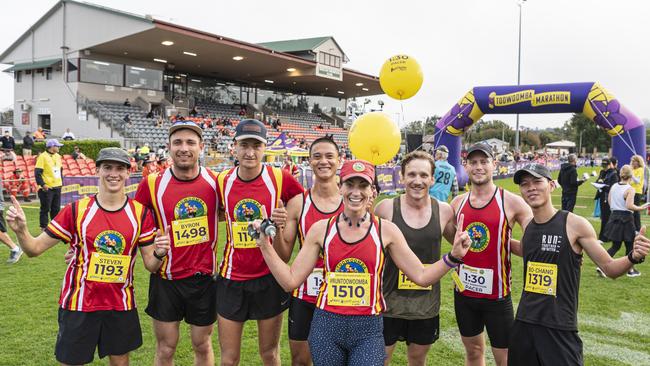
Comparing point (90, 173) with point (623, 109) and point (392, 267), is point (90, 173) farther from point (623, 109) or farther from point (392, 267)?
point (623, 109)

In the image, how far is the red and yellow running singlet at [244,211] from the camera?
11.7 ft

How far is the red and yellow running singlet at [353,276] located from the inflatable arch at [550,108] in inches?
553

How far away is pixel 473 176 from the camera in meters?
3.78

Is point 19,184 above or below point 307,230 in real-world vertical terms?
below

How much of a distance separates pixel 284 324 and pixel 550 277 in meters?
3.46

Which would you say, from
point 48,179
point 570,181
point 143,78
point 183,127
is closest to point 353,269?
point 183,127

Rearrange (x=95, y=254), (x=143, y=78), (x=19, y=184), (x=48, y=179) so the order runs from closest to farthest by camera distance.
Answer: (x=95, y=254) < (x=48, y=179) < (x=19, y=184) < (x=143, y=78)

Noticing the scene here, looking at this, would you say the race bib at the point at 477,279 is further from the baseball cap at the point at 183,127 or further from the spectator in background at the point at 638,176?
the spectator in background at the point at 638,176

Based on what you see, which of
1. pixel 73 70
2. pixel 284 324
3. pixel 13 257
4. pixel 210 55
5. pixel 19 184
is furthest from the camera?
pixel 210 55

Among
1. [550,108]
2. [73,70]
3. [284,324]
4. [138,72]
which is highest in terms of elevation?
[138,72]

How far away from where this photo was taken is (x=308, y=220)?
3518 mm

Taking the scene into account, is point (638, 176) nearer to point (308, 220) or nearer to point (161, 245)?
point (308, 220)

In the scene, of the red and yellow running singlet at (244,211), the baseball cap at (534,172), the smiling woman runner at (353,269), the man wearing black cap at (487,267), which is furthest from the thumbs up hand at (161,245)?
the baseball cap at (534,172)

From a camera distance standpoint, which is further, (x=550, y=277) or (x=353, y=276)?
(x=550, y=277)
